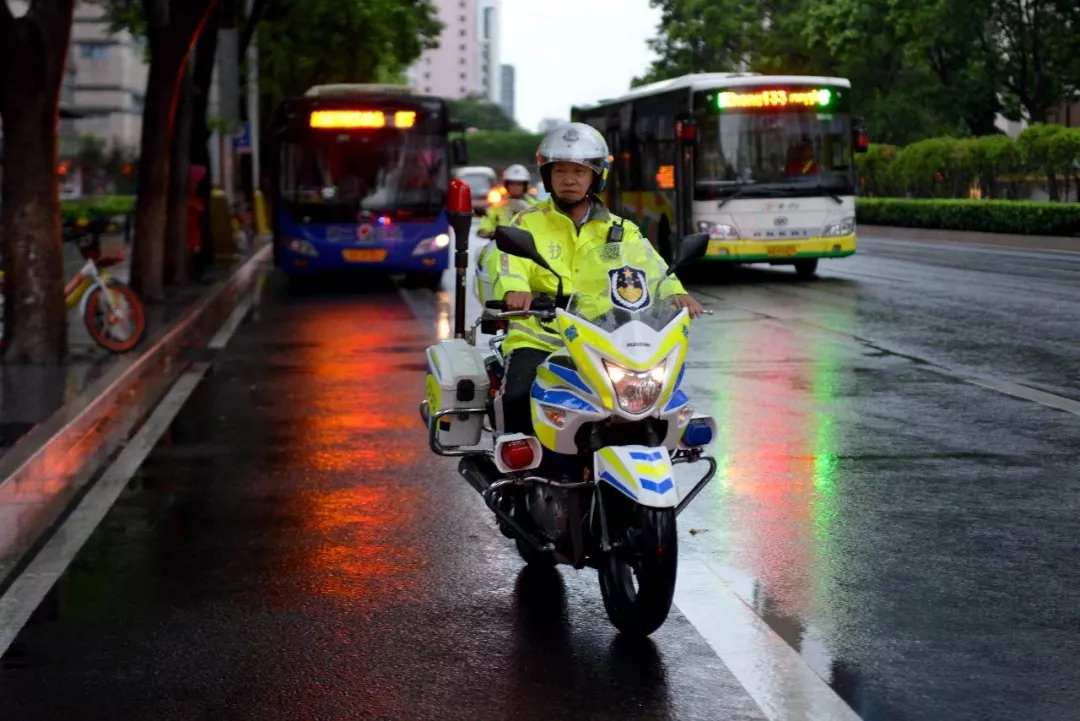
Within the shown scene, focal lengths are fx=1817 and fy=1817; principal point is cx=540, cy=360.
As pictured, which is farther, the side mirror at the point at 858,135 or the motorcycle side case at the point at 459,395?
the side mirror at the point at 858,135

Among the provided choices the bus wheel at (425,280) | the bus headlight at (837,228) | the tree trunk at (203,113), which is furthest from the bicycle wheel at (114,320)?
the bus headlight at (837,228)

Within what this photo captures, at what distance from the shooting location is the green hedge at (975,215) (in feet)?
120

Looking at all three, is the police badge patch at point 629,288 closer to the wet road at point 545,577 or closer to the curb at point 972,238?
the wet road at point 545,577

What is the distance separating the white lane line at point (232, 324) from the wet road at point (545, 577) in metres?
3.97

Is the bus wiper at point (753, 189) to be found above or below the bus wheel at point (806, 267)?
above

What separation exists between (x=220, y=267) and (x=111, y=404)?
19.2 metres

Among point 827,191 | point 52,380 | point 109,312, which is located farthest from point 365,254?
point 52,380

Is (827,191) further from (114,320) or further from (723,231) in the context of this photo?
(114,320)

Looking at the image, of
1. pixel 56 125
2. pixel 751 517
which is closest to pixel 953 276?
pixel 56 125

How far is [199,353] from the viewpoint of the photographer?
1683 centimetres

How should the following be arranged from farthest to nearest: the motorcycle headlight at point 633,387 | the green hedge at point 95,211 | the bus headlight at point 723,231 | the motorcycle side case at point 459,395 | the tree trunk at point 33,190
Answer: the green hedge at point 95,211 < the bus headlight at point 723,231 < the tree trunk at point 33,190 < the motorcycle side case at point 459,395 < the motorcycle headlight at point 633,387

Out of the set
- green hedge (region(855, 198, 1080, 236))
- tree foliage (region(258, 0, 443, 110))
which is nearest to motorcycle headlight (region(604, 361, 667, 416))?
green hedge (region(855, 198, 1080, 236))

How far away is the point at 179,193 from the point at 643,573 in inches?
784

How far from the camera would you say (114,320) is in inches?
634
